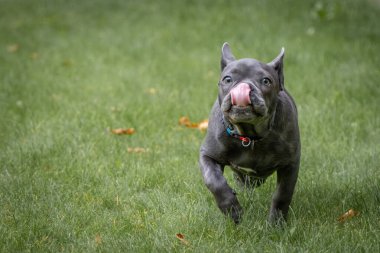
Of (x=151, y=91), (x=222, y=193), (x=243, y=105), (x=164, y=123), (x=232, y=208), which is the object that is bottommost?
(x=151, y=91)

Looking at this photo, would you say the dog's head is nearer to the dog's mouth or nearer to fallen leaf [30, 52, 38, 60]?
the dog's mouth

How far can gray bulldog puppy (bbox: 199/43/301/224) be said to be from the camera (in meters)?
3.90

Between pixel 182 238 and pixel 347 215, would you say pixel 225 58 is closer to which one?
pixel 182 238

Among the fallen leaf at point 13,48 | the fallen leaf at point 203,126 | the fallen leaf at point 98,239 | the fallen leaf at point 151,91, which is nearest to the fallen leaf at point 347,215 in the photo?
the fallen leaf at point 98,239

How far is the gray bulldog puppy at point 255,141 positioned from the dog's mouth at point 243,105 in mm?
56

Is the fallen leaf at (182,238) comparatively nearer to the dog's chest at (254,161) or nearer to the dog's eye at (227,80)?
the dog's chest at (254,161)

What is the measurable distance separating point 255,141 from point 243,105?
20.6 inches

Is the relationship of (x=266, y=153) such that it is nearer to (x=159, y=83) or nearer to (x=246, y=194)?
(x=246, y=194)

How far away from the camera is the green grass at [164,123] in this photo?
4035mm

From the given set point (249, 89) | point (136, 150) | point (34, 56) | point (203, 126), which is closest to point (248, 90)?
point (249, 89)

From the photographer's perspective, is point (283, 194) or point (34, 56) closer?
point (283, 194)

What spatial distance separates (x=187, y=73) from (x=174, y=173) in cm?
373

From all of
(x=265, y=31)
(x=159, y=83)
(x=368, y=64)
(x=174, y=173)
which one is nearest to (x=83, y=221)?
(x=174, y=173)

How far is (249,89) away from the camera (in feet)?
12.1
